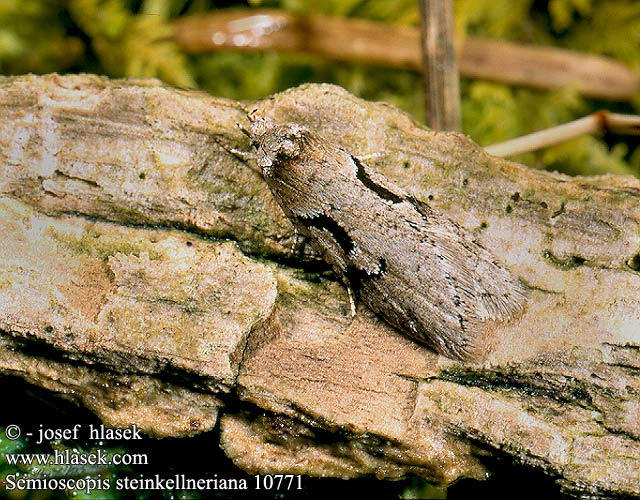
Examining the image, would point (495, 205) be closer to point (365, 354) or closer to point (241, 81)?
point (365, 354)

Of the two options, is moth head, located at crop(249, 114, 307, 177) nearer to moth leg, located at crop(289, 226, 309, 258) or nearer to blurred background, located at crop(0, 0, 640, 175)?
moth leg, located at crop(289, 226, 309, 258)

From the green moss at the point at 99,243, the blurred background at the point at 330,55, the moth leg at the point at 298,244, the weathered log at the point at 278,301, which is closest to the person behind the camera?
the weathered log at the point at 278,301

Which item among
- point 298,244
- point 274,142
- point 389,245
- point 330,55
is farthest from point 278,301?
point 330,55

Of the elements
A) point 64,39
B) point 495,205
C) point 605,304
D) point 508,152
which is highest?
point 64,39

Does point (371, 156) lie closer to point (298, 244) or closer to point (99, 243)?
point (298, 244)

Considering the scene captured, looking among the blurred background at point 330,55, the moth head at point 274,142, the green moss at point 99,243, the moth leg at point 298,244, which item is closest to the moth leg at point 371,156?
the moth head at point 274,142

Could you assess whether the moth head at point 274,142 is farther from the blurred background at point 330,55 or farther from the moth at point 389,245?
the blurred background at point 330,55

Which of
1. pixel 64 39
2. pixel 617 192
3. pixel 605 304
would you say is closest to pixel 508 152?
pixel 617 192
